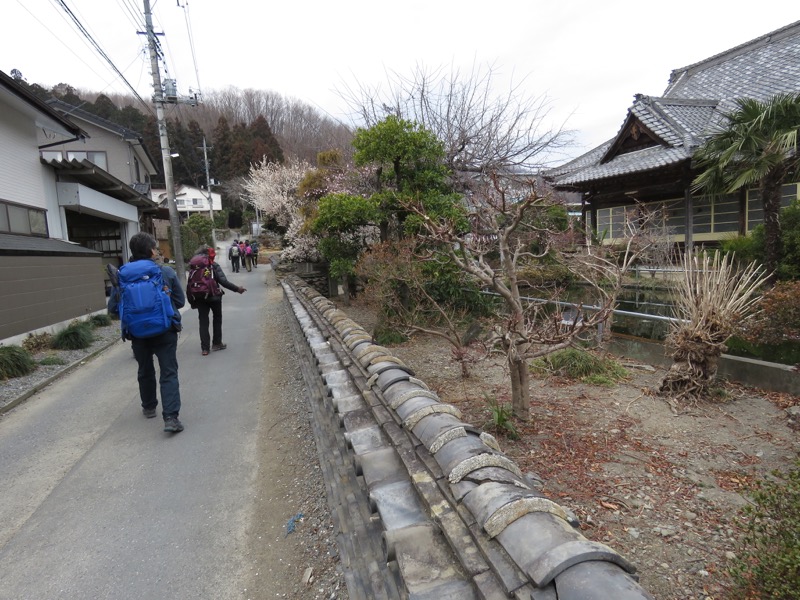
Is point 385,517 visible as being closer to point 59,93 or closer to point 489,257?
point 489,257

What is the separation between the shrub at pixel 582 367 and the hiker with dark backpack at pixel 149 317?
432cm

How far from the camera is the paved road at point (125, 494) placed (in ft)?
8.34

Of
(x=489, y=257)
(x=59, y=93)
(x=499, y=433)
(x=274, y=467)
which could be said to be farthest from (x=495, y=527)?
(x=59, y=93)

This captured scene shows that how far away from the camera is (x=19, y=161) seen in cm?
1115

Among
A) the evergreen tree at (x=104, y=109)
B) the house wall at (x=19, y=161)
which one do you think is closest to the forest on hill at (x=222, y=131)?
the evergreen tree at (x=104, y=109)

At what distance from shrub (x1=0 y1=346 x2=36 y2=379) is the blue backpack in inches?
152

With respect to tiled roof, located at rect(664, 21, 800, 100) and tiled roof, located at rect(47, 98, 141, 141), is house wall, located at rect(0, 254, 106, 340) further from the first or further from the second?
tiled roof, located at rect(664, 21, 800, 100)

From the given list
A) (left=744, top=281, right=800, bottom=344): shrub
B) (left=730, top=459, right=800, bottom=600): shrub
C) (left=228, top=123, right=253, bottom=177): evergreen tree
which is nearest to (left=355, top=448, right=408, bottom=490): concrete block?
(left=730, top=459, right=800, bottom=600): shrub

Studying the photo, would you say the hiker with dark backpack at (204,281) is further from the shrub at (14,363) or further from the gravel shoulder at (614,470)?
the shrub at (14,363)

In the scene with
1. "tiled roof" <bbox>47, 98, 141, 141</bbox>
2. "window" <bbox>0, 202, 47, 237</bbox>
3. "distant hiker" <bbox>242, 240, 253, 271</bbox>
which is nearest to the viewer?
"window" <bbox>0, 202, 47, 237</bbox>

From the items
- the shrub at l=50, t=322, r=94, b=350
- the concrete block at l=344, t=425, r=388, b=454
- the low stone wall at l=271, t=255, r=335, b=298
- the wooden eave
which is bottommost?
the shrub at l=50, t=322, r=94, b=350

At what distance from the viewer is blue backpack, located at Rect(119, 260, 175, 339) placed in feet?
13.1

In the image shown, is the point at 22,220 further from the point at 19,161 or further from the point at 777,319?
the point at 777,319

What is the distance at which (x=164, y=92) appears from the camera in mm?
17109
